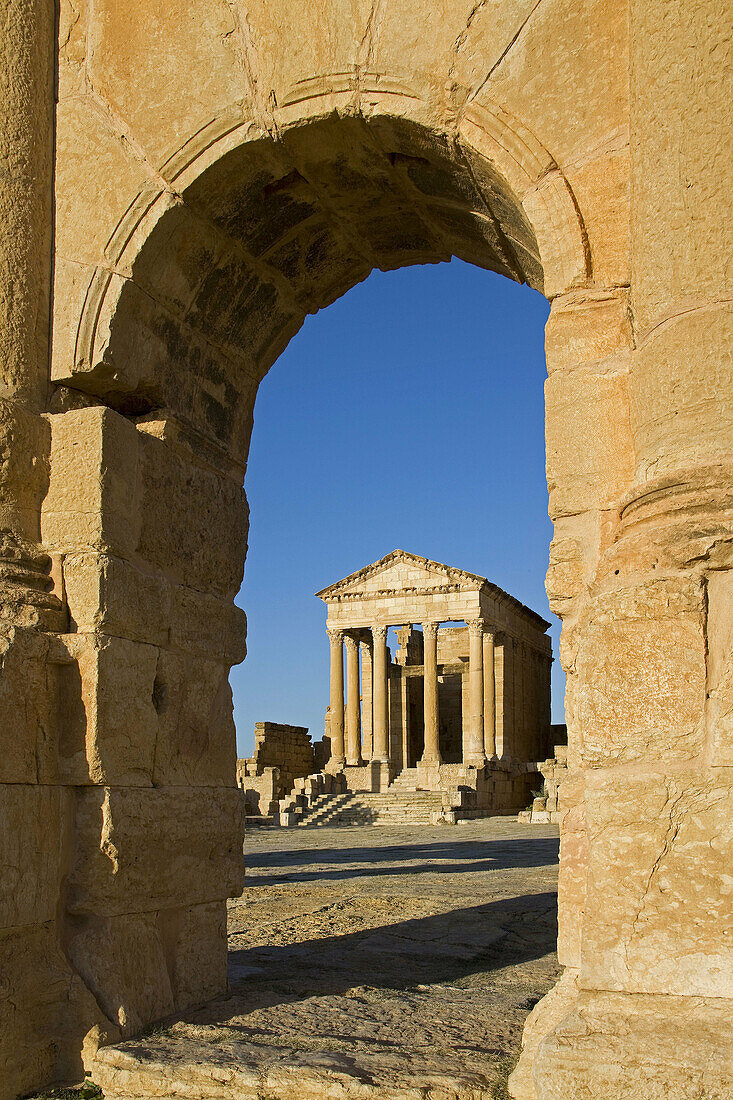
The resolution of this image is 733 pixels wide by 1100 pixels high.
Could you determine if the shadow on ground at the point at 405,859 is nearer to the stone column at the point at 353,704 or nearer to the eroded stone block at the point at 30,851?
the eroded stone block at the point at 30,851

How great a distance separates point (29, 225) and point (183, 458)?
121cm

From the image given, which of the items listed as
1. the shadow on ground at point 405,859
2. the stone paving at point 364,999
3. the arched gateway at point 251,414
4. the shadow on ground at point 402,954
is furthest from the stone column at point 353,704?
the arched gateway at point 251,414

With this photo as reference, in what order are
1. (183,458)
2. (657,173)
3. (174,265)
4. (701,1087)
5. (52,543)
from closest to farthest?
(701,1087)
(657,173)
(52,543)
(174,265)
(183,458)

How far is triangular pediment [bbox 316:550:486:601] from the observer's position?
1433 inches

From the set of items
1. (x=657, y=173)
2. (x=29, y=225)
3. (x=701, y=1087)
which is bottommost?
(x=701, y=1087)

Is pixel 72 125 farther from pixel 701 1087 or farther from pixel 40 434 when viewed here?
pixel 701 1087

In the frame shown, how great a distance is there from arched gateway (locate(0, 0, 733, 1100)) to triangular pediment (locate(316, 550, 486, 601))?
31.4 m

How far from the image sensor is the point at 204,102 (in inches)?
166

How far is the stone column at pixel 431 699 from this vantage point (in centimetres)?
3538

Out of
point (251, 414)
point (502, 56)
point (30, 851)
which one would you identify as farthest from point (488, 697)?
point (502, 56)

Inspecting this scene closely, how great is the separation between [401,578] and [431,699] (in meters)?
4.56

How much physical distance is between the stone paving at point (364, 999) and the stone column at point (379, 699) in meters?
27.3

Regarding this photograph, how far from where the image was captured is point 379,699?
36.8 metres

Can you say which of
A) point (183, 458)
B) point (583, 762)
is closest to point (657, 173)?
point (583, 762)
